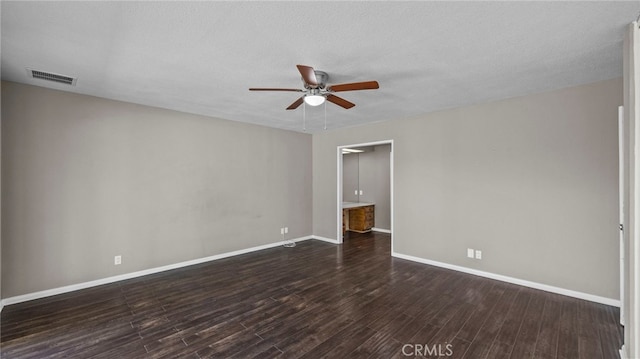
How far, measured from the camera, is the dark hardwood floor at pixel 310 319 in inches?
90.7

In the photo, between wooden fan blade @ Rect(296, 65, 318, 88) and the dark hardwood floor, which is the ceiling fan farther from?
the dark hardwood floor

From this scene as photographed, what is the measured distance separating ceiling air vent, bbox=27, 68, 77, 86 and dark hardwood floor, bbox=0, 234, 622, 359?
2.56m

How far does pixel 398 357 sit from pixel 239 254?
369 centimetres

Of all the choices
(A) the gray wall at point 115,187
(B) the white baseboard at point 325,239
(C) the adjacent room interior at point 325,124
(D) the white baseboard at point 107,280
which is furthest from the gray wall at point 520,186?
(D) the white baseboard at point 107,280

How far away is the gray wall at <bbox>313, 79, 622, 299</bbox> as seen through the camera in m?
3.14

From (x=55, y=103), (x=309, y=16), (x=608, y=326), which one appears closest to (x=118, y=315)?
(x=55, y=103)

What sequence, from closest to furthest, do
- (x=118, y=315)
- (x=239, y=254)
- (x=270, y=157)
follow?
(x=118, y=315) < (x=239, y=254) < (x=270, y=157)

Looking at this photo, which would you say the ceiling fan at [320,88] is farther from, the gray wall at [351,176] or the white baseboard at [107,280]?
the gray wall at [351,176]

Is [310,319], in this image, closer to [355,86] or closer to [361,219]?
[355,86]

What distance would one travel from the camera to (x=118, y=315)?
2.88 meters

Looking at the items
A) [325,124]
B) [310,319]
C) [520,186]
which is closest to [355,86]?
[310,319]

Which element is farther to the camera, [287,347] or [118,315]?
[118,315]

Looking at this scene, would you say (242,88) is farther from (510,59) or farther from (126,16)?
(510,59)

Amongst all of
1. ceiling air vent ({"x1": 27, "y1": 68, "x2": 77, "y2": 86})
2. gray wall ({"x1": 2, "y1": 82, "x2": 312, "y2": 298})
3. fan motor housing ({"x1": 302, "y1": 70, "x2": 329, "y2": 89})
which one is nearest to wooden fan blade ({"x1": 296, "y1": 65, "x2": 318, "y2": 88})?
fan motor housing ({"x1": 302, "y1": 70, "x2": 329, "y2": 89})
